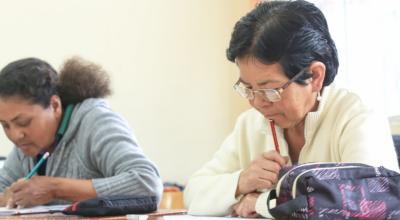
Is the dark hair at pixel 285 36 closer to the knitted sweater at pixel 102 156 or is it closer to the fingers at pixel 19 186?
the knitted sweater at pixel 102 156

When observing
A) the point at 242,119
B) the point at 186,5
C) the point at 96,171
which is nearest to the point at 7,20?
the point at 186,5

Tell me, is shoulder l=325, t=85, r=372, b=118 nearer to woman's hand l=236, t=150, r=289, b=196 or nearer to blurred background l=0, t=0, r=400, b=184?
woman's hand l=236, t=150, r=289, b=196

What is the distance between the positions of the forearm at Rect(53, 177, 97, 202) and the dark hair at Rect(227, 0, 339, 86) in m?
0.72

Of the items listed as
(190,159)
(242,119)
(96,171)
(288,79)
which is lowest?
(190,159)

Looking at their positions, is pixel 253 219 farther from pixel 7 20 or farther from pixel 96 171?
pixel 7 20

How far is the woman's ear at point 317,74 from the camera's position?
4.50ft

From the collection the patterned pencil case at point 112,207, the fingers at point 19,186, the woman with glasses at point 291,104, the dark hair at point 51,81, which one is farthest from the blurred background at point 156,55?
the woman with glasses at point 291,104

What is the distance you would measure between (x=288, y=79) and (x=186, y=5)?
2.30m

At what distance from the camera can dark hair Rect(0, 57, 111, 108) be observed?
2.01 metres

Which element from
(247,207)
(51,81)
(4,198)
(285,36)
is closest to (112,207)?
(247,207)

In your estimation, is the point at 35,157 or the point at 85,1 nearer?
the point at 35,157

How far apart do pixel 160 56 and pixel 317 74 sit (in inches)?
86.4

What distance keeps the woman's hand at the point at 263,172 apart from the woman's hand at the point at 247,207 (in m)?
0.02

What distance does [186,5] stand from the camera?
140 inches
